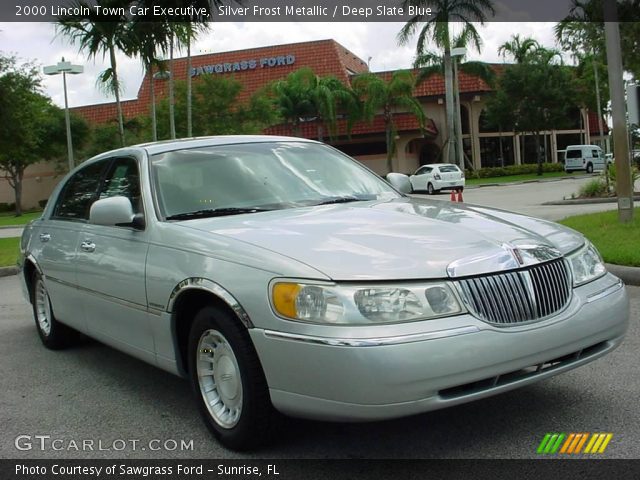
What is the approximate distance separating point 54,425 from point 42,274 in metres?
1.95

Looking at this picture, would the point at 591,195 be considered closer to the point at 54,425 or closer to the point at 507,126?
the point at 54,425

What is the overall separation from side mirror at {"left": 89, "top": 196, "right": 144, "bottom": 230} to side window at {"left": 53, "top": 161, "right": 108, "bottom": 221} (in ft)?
3.22

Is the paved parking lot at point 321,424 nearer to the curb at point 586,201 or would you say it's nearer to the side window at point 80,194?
the side window at point 80,194

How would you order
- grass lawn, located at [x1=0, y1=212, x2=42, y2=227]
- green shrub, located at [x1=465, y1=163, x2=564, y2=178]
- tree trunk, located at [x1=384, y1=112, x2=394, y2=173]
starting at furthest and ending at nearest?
green shrub, located at [x1=465, y1=163, x2=564, y2=178]
tree trunk, located at [x1=384, y1=112, x2=394, y2=173]
grass lawn, located at [x1=0, y1=212, x2=42, y2=227]

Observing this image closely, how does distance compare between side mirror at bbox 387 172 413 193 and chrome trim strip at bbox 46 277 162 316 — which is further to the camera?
side mirror at bbox 387 172 413 193

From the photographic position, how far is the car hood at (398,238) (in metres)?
3.33

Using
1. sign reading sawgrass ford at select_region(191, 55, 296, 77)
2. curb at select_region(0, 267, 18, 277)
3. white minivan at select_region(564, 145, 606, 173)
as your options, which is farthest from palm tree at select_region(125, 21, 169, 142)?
white minivan at select_region(564, 145, 606, 173)

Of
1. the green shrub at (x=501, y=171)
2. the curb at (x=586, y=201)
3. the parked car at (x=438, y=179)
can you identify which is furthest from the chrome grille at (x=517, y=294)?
the green shrub at (x=501, y=171)

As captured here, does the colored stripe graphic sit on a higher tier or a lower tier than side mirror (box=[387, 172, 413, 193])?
lower

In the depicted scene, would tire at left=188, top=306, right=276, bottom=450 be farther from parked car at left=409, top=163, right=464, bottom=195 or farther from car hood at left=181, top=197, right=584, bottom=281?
parked car at left=409, top=163, right=464, bottom=195

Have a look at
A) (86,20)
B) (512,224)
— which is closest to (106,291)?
(512,224)

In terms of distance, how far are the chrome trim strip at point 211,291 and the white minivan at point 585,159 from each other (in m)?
46.9

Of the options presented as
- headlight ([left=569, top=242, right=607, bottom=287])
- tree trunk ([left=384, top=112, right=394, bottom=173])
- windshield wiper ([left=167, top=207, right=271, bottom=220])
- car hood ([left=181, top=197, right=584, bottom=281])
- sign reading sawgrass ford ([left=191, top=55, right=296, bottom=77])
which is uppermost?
sign reading sawgrass ford ([left=191, top=55, right=296, bottom=77])

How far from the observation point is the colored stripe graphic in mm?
3543
